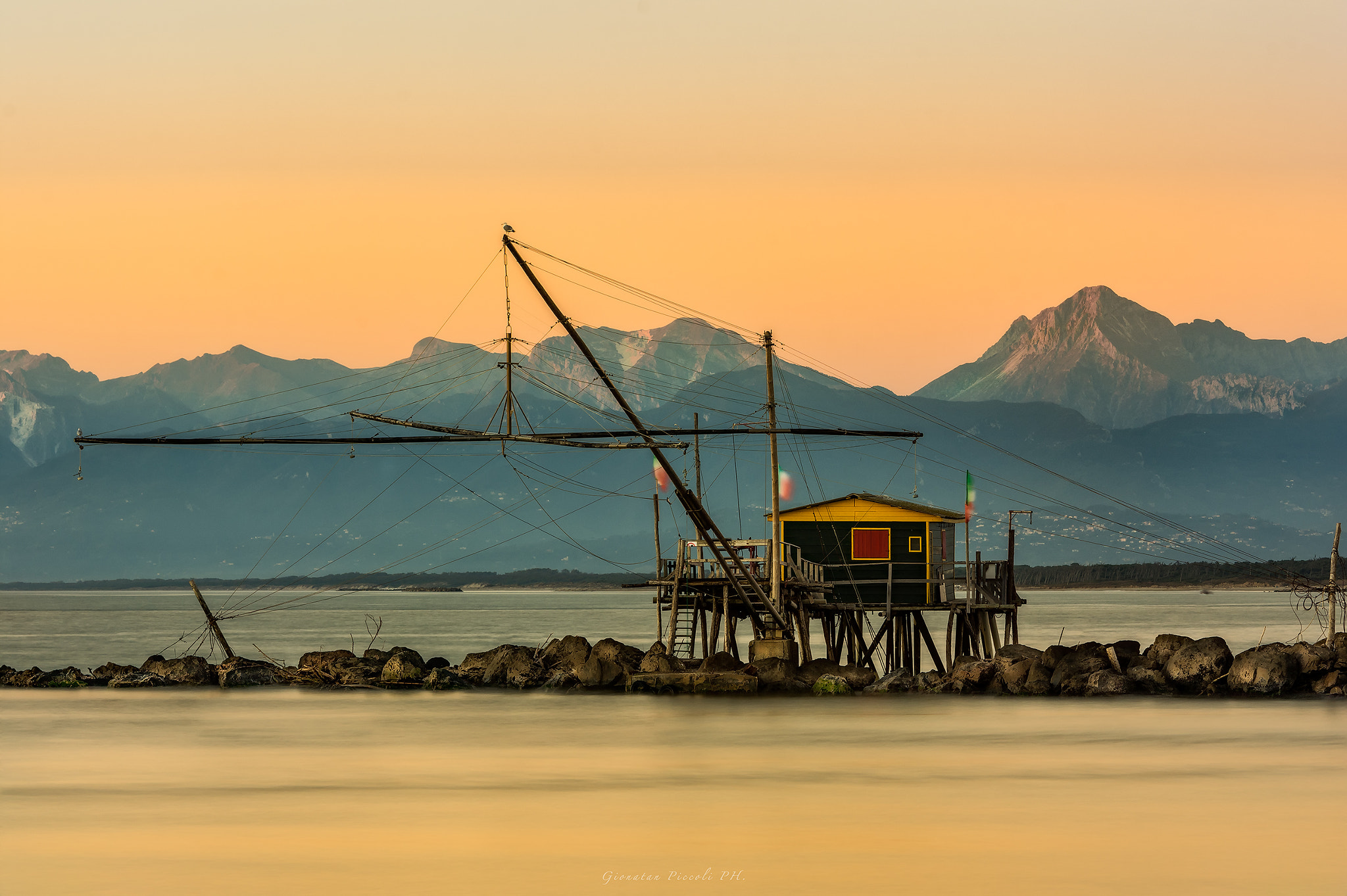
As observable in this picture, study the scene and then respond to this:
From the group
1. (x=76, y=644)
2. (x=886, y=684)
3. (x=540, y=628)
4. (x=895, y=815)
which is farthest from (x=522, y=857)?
(x=540, y=628)

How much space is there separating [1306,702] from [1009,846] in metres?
25.4

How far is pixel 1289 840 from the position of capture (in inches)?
Answer: 1133

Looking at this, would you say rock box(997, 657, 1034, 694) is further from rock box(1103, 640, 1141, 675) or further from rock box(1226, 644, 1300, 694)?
rock box(1226, 644, 1300, 694)

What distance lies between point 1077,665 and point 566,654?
17088 mm

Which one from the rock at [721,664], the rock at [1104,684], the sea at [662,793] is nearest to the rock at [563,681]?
the sea at [662,793]

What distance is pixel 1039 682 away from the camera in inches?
1997

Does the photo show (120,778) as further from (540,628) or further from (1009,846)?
(540,628)

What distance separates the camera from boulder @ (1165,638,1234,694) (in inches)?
1997

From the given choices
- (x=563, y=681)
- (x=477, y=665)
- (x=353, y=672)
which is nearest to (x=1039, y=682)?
(x=563, y=681)

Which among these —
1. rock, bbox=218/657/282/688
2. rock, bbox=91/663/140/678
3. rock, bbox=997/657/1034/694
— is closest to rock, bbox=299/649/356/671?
rock, bbox=218/657/282/688

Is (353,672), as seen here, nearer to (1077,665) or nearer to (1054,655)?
(1054,655)

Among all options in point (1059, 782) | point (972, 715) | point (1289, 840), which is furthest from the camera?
point (972, 715)

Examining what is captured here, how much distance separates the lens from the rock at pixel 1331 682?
50.2 metres

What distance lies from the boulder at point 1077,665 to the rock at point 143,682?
103 feet
